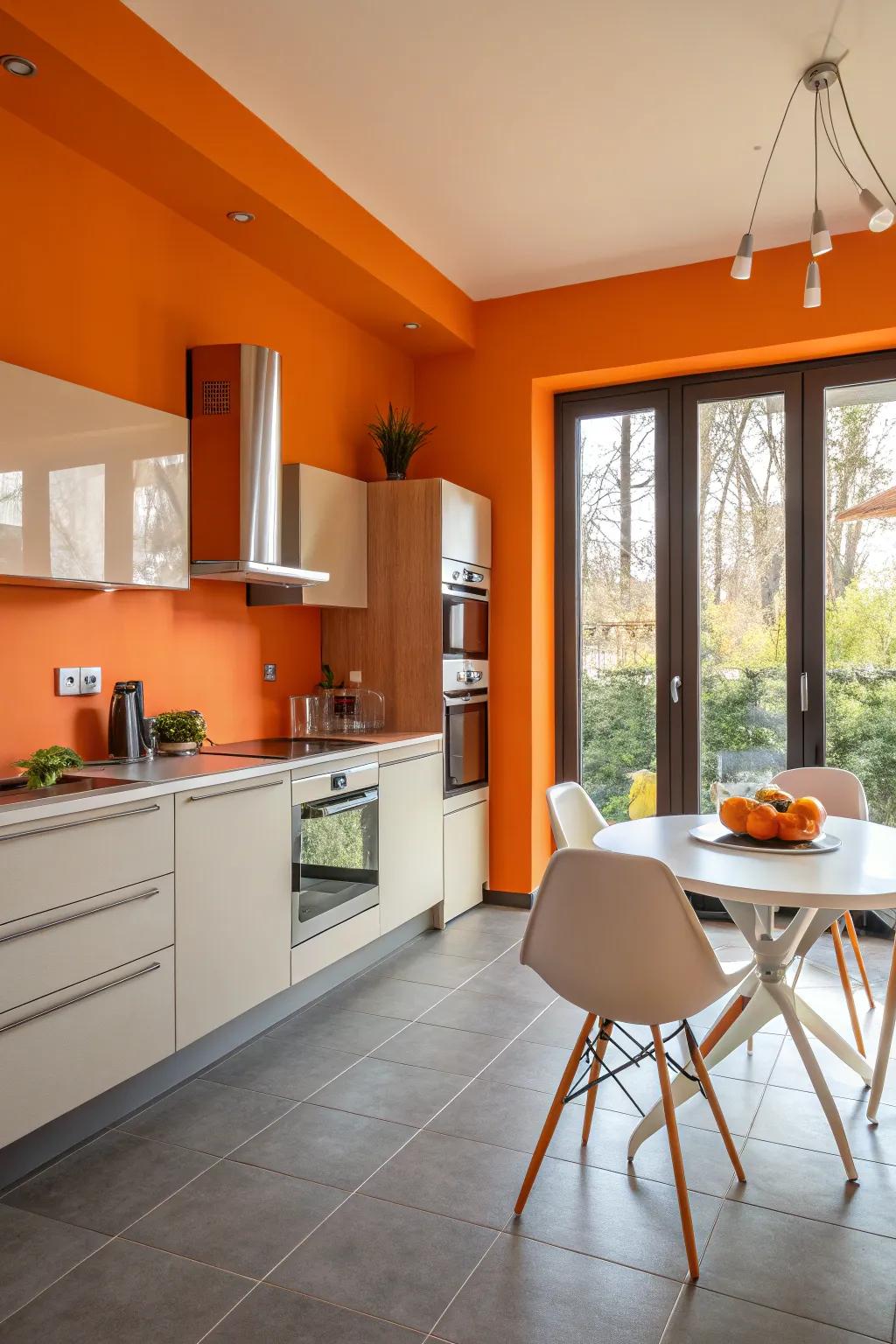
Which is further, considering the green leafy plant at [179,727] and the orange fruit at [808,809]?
the green leafy plant at [179,727]

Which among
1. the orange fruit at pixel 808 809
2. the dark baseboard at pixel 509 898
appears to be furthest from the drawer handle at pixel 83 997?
the dark baseboard at pixel 509 898

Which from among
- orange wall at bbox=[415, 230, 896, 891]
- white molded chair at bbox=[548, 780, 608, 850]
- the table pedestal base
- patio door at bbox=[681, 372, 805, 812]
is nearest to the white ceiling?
orange wall at bbox=[415, 230, 896, 891]

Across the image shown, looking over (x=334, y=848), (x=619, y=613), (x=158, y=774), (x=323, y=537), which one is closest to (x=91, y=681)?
(x=158, y=774)

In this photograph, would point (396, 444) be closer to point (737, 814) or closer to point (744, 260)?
point (744, 260)

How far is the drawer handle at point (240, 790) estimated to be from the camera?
2.68m

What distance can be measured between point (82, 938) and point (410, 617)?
2.31 meters

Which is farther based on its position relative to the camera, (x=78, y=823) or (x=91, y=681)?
(x=91, y=681)

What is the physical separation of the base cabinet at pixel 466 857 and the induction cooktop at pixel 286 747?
0.83 m

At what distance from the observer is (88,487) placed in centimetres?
268

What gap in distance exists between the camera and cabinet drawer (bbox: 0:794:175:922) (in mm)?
2111

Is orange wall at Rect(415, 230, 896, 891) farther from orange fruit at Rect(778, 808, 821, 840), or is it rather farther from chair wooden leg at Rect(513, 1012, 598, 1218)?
chair wooden leg at Rect(513, 1012, 598, 1218)

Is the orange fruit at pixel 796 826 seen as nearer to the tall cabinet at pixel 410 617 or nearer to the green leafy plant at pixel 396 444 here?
the tall cabinet at pixel 410 617

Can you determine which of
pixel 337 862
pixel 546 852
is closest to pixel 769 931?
pixel 337 862

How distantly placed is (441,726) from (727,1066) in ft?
6.25
